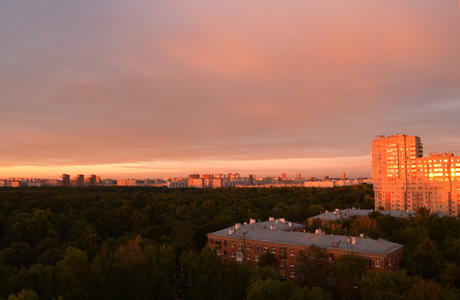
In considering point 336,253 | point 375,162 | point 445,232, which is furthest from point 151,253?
point 375,162

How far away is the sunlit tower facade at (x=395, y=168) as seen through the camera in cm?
9444

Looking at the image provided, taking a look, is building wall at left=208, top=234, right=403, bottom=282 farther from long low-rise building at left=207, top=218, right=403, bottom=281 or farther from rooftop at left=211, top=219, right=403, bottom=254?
rooftop at left=211, top=219, right=403, bottom=254

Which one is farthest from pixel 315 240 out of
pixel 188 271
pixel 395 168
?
pixel 395 168

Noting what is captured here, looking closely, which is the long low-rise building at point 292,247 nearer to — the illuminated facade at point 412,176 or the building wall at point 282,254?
the building wall at point 282,254

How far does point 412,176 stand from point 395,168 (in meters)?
4.76

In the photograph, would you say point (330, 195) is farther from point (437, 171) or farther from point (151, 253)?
point (151, 253)

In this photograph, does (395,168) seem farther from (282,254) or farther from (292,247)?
(282,254)

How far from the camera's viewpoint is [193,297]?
3594cm

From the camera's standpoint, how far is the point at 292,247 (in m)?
47.8

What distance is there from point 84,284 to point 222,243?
78.5 ft

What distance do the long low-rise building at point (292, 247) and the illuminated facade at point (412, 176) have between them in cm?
5396

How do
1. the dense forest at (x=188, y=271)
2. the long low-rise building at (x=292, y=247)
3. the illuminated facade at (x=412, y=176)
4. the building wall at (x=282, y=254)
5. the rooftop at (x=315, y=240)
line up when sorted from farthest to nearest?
1. the illuminated facade at (x=412, y=176)
2. the rooftop at (x=315, y=240)
3. the long low-rise building at (x=292, y=247)
4. the building wall at (x=282, y=254)
5. the dense forest at (x=188, y=271)

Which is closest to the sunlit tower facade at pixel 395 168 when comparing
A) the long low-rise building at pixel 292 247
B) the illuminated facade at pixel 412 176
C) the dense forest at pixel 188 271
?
the illuminated facade at pixel 412 176

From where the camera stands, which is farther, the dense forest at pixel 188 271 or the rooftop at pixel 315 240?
the rooftop at pixel 315 240
